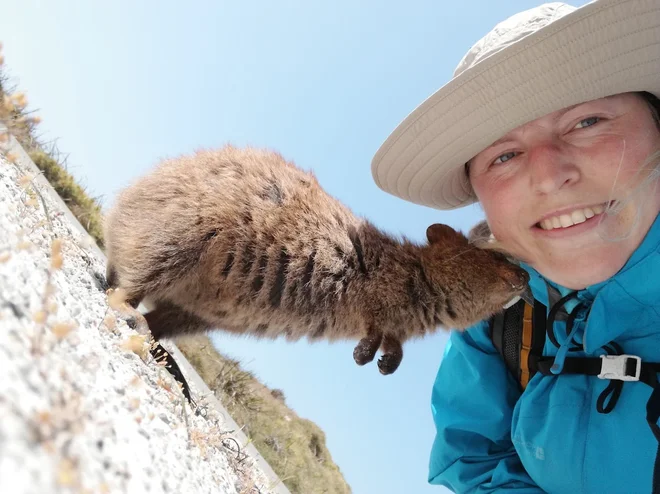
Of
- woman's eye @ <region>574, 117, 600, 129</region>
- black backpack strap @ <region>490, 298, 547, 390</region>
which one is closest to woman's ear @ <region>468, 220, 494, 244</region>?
black backpack strap @ <region>490, 298, 547, 390</region>

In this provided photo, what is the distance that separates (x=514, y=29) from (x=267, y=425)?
989cm

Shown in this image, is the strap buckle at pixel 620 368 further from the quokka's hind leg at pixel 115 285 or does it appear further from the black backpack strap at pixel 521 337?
the quokka's hind leg at pixel 115 285

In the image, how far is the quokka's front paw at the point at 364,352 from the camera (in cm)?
438

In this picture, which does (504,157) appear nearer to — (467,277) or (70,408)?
(467,277)

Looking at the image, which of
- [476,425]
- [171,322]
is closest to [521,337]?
[476,425]

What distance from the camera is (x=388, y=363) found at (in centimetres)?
469

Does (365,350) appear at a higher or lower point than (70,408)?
higher

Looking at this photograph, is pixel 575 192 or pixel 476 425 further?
pixel 476 425

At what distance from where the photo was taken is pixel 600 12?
2.92m

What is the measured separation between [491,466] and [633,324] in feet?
5.51

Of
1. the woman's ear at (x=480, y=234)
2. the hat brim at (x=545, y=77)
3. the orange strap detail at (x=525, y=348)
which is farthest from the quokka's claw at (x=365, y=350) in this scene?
the hat brim at (x=545, y=77)

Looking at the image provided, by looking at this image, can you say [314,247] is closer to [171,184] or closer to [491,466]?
[171,184]

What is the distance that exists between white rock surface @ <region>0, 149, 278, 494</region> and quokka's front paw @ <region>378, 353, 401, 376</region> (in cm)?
211

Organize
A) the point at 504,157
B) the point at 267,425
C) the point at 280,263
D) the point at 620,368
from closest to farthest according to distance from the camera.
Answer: the point at 620,368 < the point at 504,157 < the point at 280,263 < the point at 267,425
